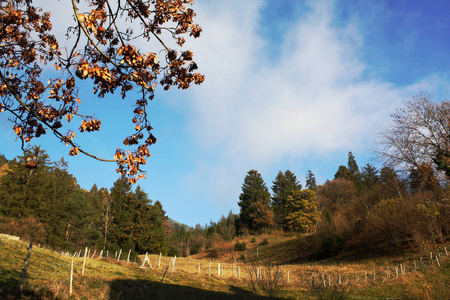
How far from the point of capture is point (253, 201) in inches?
2549

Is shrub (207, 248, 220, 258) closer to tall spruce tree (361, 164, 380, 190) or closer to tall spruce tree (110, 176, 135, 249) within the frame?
tall spruce tree (110, 176, 135, 249)

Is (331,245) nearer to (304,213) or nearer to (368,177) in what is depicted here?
(304,213)

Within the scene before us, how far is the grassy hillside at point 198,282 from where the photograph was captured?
9.34 m

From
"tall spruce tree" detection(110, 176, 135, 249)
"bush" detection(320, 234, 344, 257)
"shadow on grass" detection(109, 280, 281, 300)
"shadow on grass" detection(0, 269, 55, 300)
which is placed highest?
"tall spruce tree" detection(110, 176, 135, 249)

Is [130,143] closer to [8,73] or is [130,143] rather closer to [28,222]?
[8,73]

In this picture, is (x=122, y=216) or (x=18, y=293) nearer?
(x=18, y=293)

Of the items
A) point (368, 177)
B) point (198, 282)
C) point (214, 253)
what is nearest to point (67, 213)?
point (214, 253)

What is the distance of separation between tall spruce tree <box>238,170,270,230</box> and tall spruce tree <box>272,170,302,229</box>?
3357 mm

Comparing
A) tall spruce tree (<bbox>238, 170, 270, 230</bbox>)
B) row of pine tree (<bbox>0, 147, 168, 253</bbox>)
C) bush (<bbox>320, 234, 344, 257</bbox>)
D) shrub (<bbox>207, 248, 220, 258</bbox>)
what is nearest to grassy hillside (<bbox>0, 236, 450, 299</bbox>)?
bush (<bbox>320, 234, 344, 257</bbox>)

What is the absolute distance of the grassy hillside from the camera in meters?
9.34

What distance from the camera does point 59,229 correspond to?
37906 mm

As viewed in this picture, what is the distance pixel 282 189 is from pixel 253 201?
9.84 meters

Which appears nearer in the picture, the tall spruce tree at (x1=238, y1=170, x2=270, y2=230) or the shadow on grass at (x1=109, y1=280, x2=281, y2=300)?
the shadow on grass at (x1=109, y1=280, x2=281, y2=300)

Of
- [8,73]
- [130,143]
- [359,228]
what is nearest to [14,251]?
[8,73]
